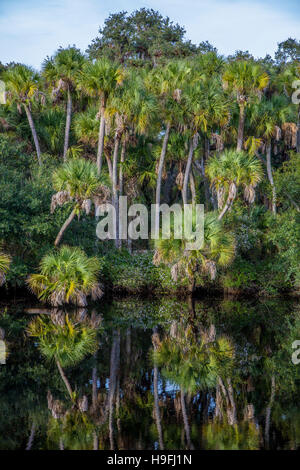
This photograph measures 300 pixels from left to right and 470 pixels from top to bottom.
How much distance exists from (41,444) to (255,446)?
9.13 ft

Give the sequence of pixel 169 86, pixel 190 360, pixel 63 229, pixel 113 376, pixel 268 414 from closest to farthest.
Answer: pixel 268 414
pixel 113 376
pixel 190 360
pixel 63 229
pixel 169 86

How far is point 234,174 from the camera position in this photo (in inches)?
971

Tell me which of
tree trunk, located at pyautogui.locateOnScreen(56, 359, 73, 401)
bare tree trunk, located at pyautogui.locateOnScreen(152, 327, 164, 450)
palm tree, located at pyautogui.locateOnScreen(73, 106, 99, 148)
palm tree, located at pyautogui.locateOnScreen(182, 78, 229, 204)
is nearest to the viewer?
bare tree trunk, located at pyautogui.locateOnScreen(152, 327, 164, 450)

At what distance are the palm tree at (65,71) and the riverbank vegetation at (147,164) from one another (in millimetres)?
53

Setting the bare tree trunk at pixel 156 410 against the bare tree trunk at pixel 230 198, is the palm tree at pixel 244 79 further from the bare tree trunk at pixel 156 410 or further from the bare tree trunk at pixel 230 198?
the bare tree trunk at pixel 156 410

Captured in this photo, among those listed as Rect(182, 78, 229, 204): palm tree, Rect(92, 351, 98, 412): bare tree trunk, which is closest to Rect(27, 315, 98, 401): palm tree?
Rect(92, 351, 98, 412): bare tree trunk

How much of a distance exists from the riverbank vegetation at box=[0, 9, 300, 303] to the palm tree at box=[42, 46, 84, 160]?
53 mm

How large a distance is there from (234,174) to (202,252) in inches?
146

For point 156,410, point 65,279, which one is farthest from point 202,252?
point 156,410

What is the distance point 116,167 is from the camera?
93.7 ft

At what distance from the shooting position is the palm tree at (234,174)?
969 inches

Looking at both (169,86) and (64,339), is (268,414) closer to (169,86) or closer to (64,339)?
(64,339)

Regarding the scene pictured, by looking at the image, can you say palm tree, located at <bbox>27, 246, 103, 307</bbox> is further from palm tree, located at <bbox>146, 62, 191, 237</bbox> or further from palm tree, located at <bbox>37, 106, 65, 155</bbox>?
palm tree, located at <bbox>37, 106, 65, 155</bbox>

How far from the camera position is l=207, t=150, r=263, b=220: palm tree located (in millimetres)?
24609
